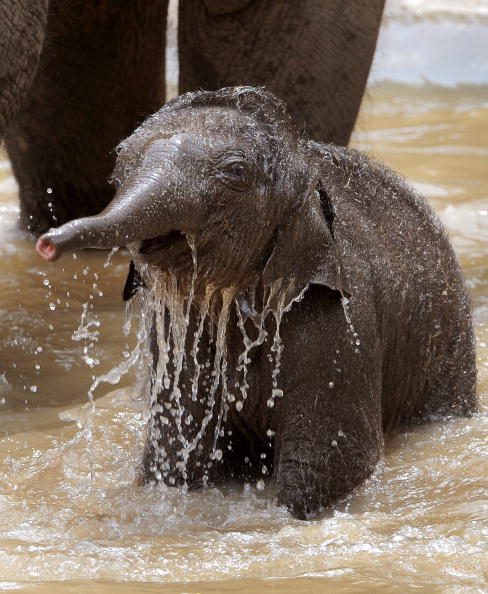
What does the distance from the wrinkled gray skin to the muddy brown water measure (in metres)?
0.13

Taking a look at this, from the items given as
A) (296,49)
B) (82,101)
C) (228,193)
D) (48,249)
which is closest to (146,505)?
(228,193)

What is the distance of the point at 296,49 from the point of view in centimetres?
579

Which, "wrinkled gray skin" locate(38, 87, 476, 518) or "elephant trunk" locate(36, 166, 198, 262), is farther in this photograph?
"wrinkled gray skin" locate(38, 87, 476, 518)

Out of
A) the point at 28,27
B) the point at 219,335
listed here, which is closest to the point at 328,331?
the point at 219,335

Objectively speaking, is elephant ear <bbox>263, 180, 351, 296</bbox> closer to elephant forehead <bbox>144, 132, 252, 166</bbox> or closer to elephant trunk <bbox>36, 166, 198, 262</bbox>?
elephant forehead <bbox>144, 132, 252, 166</bbox>

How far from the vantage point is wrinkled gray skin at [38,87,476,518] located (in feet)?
11.5

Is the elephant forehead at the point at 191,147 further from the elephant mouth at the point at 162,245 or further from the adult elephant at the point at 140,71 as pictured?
the adult elephant at the point at 140,71

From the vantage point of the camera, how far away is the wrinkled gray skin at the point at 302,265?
3.51 meters

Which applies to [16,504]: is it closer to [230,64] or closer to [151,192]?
[151,192]

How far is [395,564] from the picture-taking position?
141 inches

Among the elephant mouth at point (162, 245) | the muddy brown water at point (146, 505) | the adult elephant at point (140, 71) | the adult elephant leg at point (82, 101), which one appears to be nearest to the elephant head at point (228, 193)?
the elephant mouth at point (162, 245)

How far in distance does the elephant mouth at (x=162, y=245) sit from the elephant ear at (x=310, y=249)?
28 cm

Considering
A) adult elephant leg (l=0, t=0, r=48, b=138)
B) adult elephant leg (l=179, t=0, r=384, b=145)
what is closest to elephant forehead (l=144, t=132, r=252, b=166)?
adult elephant leg (l=0, t=0, r=48, b=138)

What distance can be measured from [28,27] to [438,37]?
7.84m
